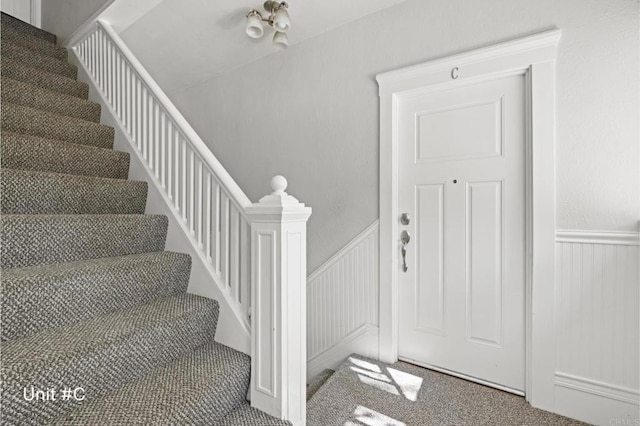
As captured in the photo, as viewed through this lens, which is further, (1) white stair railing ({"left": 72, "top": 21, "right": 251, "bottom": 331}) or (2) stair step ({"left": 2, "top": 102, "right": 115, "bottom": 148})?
(2) stair step ({"left": 2, "top": 102, "right": 115, "bottom": 148})

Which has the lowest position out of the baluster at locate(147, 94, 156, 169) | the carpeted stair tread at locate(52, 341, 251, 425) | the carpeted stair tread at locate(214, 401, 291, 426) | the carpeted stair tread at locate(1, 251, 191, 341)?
the carpeted stair tread at locate(214, 401, 291, 426)

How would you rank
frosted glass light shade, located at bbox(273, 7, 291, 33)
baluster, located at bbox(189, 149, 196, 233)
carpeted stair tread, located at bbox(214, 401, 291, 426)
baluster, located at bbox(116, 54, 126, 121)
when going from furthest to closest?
baluster, located at bbox(116, 54, 126, 121)
frosted glass light shade, located at bbox(273, 7, 291, 33)
baluster, located at bbox(189, 149, 196, 233)
carpeted stair tread, located at bbox(214, 401, 291, 426)

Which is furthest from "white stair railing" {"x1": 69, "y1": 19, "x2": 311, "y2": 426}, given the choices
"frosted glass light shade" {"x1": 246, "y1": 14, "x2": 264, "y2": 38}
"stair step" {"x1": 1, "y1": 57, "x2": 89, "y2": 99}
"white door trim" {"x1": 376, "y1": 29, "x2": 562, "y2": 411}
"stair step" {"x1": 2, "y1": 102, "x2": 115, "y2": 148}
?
"white door trim" {"x1": 376, "y1": 29, "x2": 562, "y2": 411}

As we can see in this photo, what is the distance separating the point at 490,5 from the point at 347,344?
2.27 metres

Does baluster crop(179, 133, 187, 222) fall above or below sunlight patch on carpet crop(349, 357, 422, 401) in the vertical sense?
above

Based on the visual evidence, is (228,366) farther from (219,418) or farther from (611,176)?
(611,176)

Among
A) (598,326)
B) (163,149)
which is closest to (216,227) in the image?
(163,149)

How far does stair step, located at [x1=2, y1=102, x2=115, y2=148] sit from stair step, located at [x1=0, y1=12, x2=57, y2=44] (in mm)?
1185

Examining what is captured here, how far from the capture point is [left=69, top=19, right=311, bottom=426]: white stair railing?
121cm

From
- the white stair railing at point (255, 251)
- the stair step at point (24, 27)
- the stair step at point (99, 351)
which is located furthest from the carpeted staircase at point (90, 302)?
the stair step at point (24, 27)

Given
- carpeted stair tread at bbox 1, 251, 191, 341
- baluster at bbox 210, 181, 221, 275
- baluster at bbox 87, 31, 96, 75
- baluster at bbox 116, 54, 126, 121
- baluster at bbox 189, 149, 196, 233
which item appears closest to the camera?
carpeted stair tread at bbox 1, 251, 191, 341

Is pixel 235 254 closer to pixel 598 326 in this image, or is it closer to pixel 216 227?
pixel 216 227

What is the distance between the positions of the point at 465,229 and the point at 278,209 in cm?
126

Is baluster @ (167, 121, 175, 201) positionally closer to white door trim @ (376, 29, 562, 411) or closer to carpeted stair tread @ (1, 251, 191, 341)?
carpeted stair tread @ (1, 251, 191, 341)
